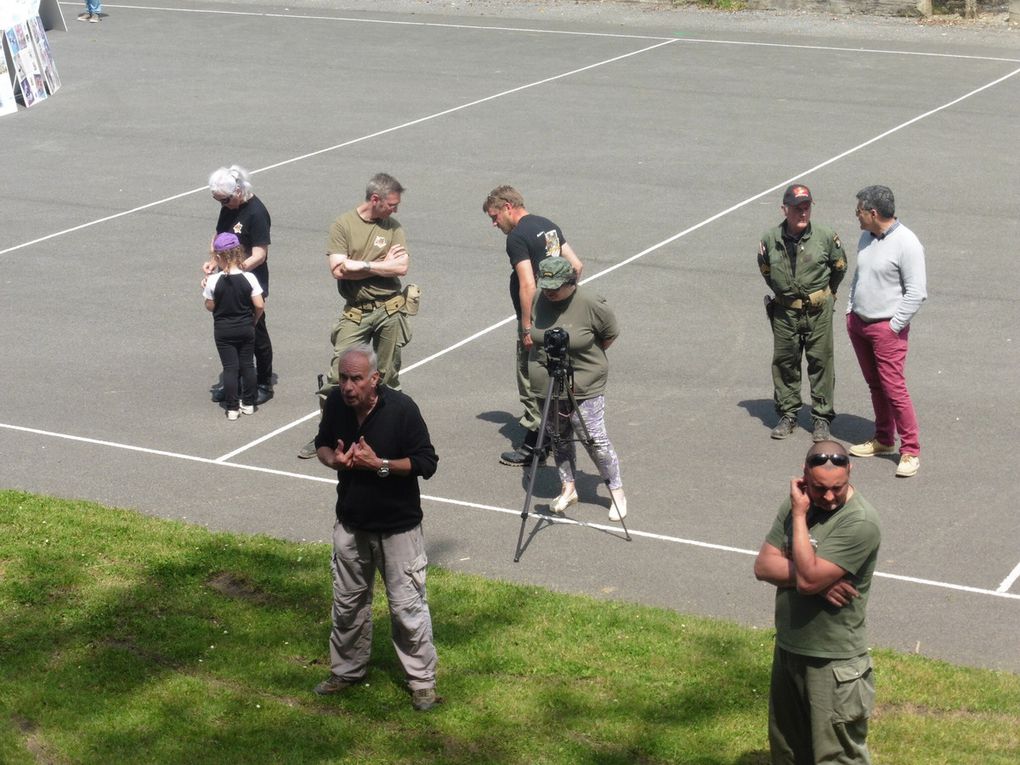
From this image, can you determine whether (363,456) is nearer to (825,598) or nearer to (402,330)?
(825,598)

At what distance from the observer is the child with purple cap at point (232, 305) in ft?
39.7

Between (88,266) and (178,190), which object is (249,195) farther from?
(178,190)

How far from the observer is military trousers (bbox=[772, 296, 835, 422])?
37.9 feet

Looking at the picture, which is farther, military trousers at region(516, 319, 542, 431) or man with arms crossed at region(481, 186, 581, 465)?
military trousers at region(516, 319, 542, 431)

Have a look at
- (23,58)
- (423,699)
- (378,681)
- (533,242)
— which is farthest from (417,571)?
(23,58)

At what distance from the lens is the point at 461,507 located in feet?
34.4

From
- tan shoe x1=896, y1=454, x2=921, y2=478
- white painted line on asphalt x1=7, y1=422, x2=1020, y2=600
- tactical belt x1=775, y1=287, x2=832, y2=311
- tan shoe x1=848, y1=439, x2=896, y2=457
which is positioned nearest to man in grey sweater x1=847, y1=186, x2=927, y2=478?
tan shoe x1=896, y1=454, x2=921, y2=478

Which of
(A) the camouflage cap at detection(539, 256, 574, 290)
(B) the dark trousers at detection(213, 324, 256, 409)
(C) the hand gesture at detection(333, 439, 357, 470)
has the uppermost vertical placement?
(A) the camouflage cap at detection(539, 256, 574, 290)

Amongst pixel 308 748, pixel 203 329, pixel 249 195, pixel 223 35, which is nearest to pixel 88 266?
pixel 203 329

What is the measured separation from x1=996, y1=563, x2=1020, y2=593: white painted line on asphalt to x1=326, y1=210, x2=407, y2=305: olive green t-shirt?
192 inches

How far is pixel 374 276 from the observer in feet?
36.2

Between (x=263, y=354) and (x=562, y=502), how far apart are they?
3592 millimetres

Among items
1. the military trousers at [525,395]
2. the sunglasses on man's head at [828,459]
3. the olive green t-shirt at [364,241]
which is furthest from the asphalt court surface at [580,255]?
the sunglasses on man's head at [828,459]

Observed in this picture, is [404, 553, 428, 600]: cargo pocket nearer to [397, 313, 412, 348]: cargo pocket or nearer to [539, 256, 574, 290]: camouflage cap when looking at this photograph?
[539, 256, 574, 290]: camouflage cap
